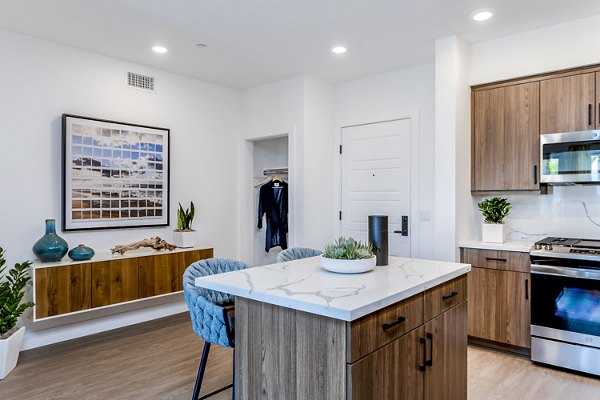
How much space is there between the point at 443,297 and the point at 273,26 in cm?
257

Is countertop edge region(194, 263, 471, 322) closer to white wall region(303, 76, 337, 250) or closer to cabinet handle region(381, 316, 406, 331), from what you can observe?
cabinet handle region(381, 316, 406, 331)

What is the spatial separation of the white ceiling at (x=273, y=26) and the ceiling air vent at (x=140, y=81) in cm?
16

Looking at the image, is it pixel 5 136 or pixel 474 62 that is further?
pixel 474 62

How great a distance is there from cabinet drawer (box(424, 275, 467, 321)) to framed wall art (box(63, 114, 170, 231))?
3312mm

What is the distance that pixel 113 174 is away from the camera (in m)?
4.08

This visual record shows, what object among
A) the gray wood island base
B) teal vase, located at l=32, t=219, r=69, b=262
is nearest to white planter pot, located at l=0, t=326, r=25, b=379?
teal vase, located at l=32, t=219, r=69, b=262

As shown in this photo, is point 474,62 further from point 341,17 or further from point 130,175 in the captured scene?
point 130,175

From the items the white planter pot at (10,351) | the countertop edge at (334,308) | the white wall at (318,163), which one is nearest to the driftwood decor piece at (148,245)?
the white planter pot at (10,351)

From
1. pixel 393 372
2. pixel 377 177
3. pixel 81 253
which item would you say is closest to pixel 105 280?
pixel 81 253

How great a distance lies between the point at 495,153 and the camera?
3.69m

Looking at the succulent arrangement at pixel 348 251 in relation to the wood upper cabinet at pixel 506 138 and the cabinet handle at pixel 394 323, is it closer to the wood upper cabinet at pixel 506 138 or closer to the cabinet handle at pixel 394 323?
the cabinet handle at pixel 394 323

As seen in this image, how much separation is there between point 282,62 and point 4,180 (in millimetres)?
2814

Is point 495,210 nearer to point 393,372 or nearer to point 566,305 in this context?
point 566,305

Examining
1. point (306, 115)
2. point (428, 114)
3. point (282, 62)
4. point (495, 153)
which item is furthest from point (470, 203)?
point (282, 62)
